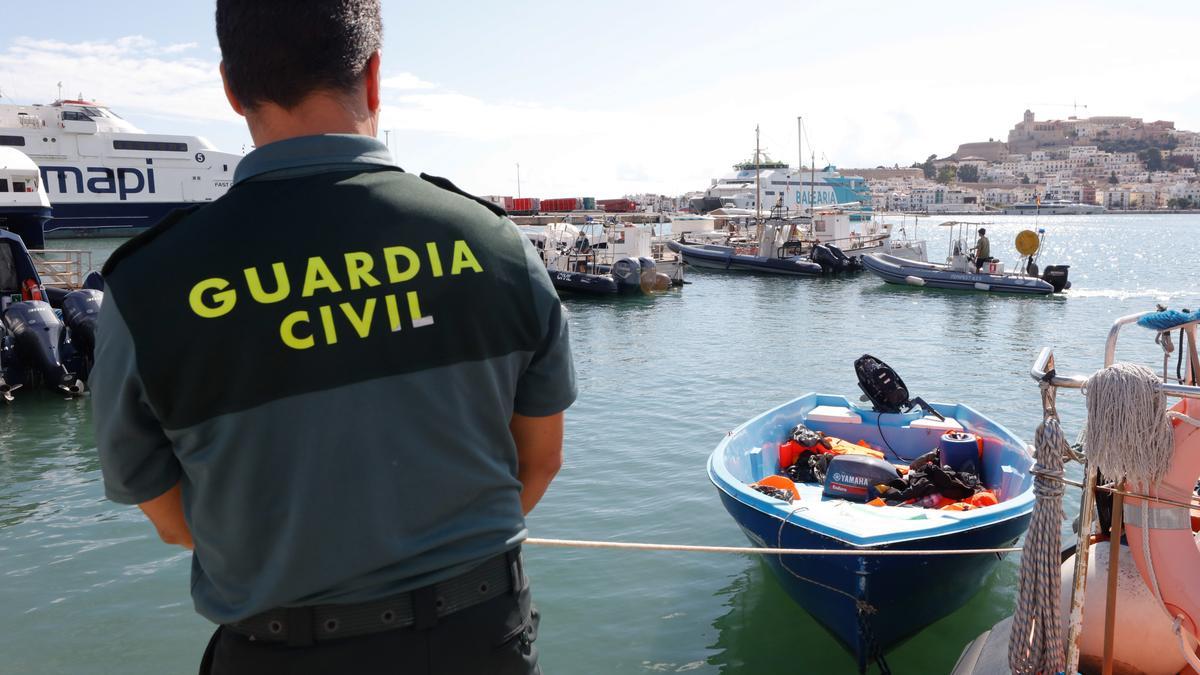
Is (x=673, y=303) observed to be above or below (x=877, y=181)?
below

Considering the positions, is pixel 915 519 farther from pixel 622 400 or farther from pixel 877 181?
pixel 877 181

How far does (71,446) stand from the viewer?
37.4 ft

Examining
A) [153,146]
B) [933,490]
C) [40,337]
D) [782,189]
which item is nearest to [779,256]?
[40,337]

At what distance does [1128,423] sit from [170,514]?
10.1 feet

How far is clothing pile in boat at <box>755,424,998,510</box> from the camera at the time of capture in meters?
6.42

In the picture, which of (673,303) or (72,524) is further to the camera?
(673,303)

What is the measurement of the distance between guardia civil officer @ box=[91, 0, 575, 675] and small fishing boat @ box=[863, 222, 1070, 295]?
2973 cm

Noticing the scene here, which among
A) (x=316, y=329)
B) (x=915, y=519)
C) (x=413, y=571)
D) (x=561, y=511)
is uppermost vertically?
(x=316, y=329)

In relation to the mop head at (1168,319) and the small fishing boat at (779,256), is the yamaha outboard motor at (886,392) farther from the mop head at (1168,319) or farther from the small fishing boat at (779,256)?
the small fishing boat at (779,256)

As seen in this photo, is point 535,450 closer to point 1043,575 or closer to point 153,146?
point 1043,575

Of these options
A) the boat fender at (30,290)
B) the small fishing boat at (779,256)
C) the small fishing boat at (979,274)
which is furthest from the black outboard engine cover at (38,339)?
the small fishing boat at (779,256)

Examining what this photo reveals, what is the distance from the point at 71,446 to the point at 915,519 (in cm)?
1086

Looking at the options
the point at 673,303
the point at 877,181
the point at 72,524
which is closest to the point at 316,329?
the point at 72,524

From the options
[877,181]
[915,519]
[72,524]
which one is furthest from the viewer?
[877,181]
